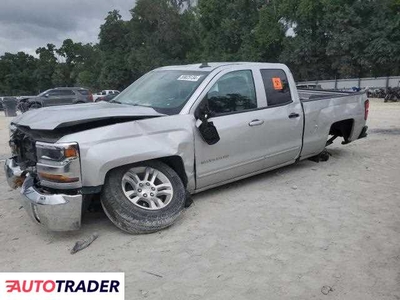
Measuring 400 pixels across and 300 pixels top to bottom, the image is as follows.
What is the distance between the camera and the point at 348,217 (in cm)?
425

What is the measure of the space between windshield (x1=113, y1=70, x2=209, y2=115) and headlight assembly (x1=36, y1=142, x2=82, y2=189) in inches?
48.0

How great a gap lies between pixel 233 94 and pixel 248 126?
448 millimetres

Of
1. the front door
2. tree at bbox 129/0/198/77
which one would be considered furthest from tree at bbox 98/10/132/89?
the front door

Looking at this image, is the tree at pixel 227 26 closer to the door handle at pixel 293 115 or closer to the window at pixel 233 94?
the door handle at pixel 293 115

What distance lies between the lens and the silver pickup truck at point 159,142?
3.64 metres

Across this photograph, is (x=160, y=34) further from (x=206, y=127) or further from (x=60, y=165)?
(x=60, y=165)

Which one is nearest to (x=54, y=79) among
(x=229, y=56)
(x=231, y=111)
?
(x=229, y=56)

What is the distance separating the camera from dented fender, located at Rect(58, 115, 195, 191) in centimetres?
364

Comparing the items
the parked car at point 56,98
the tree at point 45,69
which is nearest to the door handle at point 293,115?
the parked car at point 56,98

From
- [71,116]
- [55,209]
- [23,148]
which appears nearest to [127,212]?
[55,209]

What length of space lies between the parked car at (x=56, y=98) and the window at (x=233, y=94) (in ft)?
66.1

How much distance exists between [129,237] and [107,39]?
6042 cm

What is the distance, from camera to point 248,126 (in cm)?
491

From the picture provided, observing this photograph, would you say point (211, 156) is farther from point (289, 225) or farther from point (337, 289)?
point (337, 289)
